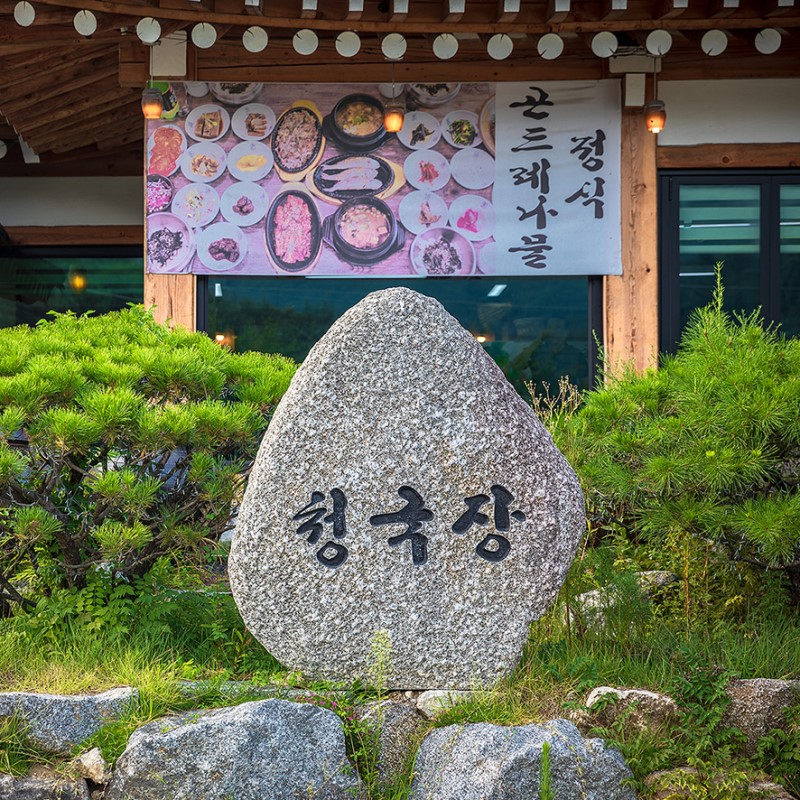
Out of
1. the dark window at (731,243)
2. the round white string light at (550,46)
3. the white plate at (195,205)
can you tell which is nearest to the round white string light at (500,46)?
the round white string light at (550,46)

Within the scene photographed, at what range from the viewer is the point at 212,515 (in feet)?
13.3

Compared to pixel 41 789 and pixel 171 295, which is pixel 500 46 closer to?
pixel 171 295

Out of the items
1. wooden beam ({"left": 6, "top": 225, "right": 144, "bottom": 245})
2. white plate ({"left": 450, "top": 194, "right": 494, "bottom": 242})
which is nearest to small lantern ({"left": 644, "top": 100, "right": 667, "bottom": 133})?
white plate ({"left": 450, "top": 194, "right": 494, "bottom": 242})

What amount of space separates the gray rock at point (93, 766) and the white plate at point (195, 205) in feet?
16.2

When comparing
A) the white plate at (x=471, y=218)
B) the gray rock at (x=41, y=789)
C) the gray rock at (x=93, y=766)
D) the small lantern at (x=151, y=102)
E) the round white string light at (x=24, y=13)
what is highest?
the round white string light at (x=24, y=13)

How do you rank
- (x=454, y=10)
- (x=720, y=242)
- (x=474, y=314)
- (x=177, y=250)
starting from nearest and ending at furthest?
(x=454, y=10) → (x=177, y=250) → (x=720, y=242) → (x=474, y=314)

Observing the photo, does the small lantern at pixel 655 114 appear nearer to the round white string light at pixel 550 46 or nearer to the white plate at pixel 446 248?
the round white string light at pixel 550 46

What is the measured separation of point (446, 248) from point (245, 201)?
1635 mm

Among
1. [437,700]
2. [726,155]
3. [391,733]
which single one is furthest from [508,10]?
[391,733]

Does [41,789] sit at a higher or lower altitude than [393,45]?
lower

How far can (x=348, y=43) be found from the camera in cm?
708

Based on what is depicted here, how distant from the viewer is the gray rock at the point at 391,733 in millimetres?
3443

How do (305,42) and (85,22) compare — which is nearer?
(85,22)

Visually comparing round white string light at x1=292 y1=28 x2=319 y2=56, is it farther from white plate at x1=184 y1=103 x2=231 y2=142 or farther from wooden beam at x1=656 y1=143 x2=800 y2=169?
wooden beam at x1=656 y1=143 x2=800 y2=169
